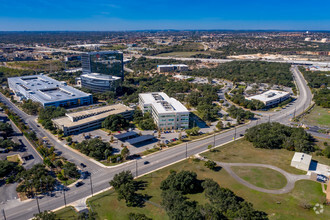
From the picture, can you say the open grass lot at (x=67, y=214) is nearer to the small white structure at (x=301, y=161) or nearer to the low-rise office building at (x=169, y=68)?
the small white structure at (x=301, y=161)

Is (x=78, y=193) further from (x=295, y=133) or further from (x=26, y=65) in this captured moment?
(x=26, y=65)

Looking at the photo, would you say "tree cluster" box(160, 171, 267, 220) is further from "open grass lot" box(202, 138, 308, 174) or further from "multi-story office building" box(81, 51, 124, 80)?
"multi-story office building" box(81, 51, 124, 80)

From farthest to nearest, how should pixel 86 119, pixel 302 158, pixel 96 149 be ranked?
pixel 86 119 → pixel 96 149 → pixel 302 158

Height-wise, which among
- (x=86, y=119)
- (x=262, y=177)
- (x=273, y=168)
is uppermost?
(x=86, y=119)

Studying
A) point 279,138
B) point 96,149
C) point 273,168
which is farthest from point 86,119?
point 279,138

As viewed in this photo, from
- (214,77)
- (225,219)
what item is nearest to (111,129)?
(225,219)

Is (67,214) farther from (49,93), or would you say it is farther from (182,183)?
(49,93)
